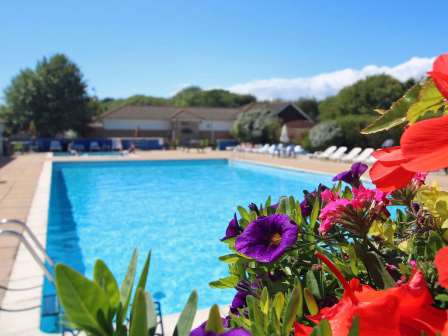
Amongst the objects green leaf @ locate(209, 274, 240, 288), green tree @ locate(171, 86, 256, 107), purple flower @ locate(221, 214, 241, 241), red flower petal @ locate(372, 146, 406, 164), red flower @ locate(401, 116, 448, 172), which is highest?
green tree @ locate(171, 86, 256, 107)

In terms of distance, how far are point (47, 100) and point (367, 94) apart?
28.5 m

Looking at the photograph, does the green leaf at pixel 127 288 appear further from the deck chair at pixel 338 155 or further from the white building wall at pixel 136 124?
the white building wall at pixel 136 124

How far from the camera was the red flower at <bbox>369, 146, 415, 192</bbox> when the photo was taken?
620 mm

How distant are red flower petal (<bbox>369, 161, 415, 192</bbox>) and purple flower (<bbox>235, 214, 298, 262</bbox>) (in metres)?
0.28

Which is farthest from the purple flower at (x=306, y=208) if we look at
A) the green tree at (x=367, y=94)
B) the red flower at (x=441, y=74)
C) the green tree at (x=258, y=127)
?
the green tree at (x=367, y=94)

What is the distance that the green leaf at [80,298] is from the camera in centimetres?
44

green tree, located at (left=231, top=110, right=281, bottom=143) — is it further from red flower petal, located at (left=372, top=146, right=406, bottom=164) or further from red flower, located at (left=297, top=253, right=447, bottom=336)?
red flower, located at (left=297, top=253, right=447, bottom=336)

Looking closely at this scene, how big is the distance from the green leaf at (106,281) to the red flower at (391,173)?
0.42m

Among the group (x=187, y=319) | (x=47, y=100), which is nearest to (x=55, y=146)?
(x=47, y=100)

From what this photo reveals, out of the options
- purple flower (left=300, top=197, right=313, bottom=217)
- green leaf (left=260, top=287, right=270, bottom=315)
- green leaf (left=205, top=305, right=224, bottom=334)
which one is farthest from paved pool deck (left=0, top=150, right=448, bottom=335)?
green leaf (left=205, top=305, right=224, bottom=334)

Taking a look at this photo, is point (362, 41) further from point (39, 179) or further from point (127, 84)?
Answer: point (127, 84)

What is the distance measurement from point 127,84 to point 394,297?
3052 inches

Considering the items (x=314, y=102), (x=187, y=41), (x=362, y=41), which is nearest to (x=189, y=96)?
(x=314, y=102)

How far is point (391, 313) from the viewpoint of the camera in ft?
1.65
